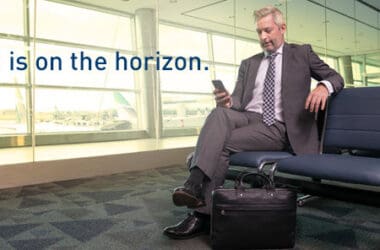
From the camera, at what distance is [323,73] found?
5.98 ft

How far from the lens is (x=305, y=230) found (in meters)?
1.83

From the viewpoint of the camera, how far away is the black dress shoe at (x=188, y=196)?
1506 mm

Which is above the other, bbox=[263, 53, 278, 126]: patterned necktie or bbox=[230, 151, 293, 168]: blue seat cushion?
bbox=[263, 53, 278, 126]: patterned necktie

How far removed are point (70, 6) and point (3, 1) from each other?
3.74 ft

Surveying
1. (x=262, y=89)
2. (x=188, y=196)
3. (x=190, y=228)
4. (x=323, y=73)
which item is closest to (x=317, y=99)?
(x=323, y=73)

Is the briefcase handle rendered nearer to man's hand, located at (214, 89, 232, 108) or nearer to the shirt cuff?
man's hand, located at (214, 89, 232, 108)

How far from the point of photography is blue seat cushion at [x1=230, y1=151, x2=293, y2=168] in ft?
5.23

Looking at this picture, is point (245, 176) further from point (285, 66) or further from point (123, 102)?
point (123, 102)

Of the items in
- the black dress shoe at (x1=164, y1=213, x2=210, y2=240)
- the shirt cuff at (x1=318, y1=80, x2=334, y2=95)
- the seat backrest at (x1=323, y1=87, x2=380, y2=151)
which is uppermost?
the shirt cuff at (x1=318, y1=80, x2=334, y2=95)

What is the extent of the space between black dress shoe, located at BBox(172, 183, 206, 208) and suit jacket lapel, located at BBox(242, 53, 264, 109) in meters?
0.69

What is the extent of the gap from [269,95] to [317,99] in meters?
0.33

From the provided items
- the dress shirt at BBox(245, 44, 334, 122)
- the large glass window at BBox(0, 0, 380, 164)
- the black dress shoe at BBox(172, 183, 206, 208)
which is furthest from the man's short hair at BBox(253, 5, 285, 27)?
the large glass window at BBox(0, 0, 380, 164)

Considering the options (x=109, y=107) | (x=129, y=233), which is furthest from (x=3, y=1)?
(x=129, y=233)

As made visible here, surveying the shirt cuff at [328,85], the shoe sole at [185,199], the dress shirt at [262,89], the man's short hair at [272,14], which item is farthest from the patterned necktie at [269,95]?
the shoe sole at [185,199]
